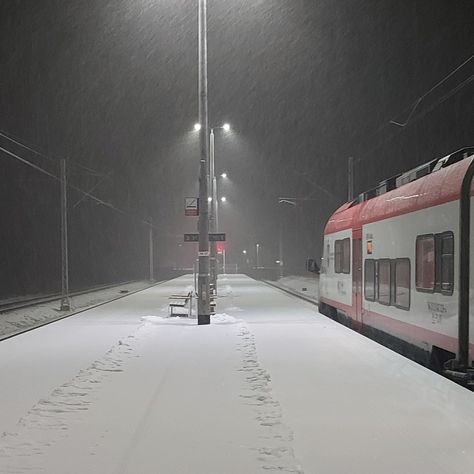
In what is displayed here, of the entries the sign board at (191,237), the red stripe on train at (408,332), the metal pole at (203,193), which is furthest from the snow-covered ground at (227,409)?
the sign board at (191,237)

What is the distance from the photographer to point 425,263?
9.51 metres

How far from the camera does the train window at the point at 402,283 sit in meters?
10.4

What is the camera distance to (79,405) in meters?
7.40

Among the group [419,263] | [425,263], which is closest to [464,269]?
[425,263]

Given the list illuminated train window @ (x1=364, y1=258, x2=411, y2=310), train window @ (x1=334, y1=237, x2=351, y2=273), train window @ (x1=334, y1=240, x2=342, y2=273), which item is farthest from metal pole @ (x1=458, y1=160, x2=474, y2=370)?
train window @ (x1=334, y1=240, x2=342, y2=273)

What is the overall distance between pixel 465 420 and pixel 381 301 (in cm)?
575

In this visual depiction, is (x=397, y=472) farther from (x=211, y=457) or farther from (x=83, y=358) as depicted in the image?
(x=83, y=358)

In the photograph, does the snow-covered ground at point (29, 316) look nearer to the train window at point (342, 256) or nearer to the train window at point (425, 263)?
the train window at point (342, 256)

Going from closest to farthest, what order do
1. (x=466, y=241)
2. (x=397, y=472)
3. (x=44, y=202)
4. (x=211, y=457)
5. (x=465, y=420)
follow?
1. (x=397, y=472)
2. (x=211, y=457)
3. (x=465, y=420)
4. (x=466, y=241)
5. (x=44, y=202)

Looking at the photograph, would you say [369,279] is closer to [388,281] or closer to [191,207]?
[388,281]

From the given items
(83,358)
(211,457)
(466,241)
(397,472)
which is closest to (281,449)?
(211,457)

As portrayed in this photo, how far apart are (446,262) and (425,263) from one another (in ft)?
3.00

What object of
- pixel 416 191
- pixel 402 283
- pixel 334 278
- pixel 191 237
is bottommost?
pixel 334 278

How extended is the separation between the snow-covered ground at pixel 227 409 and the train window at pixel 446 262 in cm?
Result: 124
